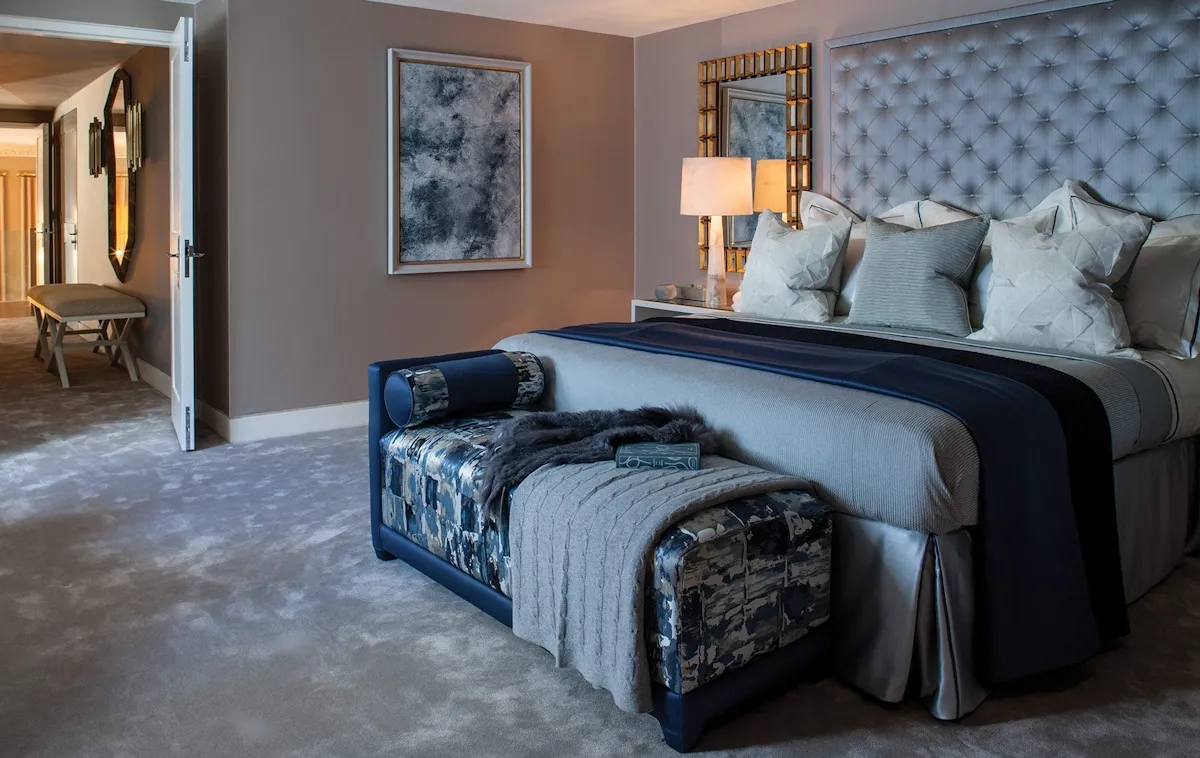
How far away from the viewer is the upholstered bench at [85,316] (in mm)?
6238

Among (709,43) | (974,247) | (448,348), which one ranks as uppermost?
(709,43)

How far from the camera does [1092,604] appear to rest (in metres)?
2.44

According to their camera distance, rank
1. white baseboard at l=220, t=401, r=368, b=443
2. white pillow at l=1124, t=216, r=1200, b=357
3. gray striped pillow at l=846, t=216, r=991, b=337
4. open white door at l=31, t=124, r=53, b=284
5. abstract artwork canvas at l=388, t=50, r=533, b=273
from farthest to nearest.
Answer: open white door at l=31, t=124, r=53, b=284, abstract artwork canvas at l=388, t=50, r=533, b=273, white baseboard at l=220, t=401, r=368, b=443, gray striped pillow at l=846, t=216, r=991, b=337, white pillow at l=1124, t=216, r=1200, b=357

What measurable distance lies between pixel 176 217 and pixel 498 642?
3123mm

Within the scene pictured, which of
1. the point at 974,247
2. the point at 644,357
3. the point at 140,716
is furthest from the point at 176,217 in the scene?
the point at 974,247

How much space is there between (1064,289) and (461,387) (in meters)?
1.93

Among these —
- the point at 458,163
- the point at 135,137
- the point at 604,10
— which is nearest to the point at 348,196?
the point at 458,163

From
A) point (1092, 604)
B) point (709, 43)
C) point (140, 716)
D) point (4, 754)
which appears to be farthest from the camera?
point (709, 43)

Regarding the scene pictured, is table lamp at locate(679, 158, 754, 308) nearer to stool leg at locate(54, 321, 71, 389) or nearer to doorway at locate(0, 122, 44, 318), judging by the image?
stool leg at locate(54, 321, 71, 389)

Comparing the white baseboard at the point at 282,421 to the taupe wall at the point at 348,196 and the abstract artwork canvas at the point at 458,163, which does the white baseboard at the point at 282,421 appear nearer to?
the taupe wall at the point at 348,196

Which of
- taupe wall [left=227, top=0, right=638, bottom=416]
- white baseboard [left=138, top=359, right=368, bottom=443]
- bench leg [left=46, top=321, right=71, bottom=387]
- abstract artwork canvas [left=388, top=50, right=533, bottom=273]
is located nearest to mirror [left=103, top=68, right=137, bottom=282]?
bench leg [left=46, top=321, right=71, bottom=387]

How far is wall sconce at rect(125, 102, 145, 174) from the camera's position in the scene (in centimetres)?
655

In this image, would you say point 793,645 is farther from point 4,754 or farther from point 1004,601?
point 4,754

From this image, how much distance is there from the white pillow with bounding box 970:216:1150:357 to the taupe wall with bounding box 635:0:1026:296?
1722 mm
